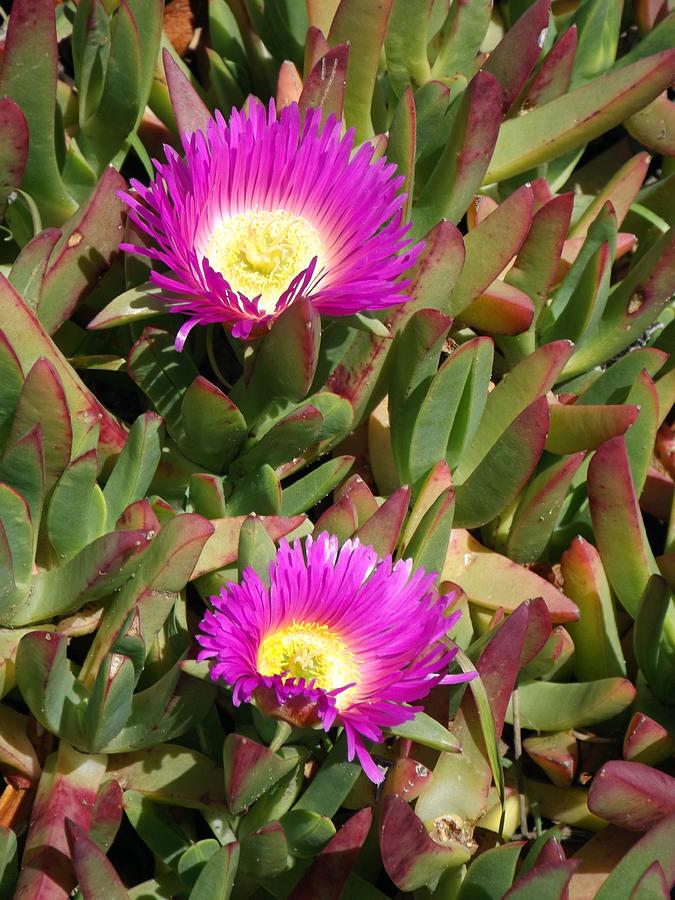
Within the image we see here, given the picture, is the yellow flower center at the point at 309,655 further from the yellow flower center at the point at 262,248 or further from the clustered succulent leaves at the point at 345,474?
the yellow flower center at the point at 262,248

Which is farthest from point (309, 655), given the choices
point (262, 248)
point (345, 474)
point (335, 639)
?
point (262, 248)

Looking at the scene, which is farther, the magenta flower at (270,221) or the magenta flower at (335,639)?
the magenta flower at (270,221)

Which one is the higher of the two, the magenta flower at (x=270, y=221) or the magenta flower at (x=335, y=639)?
the magenta flower at (x=270, y=221)

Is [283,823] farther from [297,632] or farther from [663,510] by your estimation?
[663,510]

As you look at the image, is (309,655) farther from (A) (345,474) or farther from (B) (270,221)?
(B) (270,221)

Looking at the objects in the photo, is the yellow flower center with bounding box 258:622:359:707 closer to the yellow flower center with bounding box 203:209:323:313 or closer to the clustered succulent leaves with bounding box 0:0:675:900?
the clustered succulent leaves with bounding box 0:0:675:900

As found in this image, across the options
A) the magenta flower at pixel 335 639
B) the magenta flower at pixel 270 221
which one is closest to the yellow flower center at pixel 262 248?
the magenta flower at pixel 270 221

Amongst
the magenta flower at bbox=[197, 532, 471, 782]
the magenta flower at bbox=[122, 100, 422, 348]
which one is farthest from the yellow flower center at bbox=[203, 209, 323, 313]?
the magenta flower at bbox=[197, 532, 471, 782]
